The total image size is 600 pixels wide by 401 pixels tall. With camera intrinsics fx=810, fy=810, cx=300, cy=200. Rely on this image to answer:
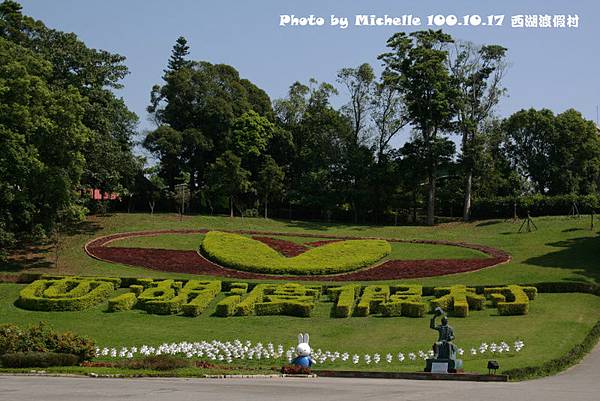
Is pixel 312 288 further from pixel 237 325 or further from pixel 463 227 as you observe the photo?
pixel 463 227

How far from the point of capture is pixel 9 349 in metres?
23.8

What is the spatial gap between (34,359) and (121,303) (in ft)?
31.2

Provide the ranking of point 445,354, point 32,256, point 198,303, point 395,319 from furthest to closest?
point 32,256 → point 198,303 → point 395,319 → point 445,354

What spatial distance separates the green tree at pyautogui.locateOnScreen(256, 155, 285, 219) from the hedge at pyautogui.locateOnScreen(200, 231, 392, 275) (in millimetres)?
13386

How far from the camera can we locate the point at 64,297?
33000mm

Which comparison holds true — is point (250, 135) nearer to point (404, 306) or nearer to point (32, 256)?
point (32, 256)

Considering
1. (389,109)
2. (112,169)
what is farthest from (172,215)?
(389,109)

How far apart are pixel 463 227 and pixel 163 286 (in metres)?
25.3

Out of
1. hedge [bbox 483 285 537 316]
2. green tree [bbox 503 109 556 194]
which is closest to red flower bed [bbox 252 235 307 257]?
hedge [bbox 483 285 537 316]

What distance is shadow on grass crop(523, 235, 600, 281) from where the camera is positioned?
38.5 meters

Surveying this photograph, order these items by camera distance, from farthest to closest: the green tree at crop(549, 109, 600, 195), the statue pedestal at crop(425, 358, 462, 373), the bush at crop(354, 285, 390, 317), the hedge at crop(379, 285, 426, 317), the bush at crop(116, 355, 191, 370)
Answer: the green tree at crop(549, 109, 600, 195), the bush at crop(354, 285, 390, 317), the hedge at crop(379, 285, 426, 317), the bush at crop(116, 355, 191, 370), the statue pedestal at crop(425, 358, 462, 373)

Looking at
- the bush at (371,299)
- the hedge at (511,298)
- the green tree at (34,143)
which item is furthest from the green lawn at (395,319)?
the green tree at (34,143)

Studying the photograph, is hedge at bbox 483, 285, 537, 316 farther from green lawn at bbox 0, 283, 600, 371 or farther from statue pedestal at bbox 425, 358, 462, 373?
statue pedestal at bbox 425, 358, 462, 373

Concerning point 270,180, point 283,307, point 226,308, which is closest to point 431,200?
point 270,180
